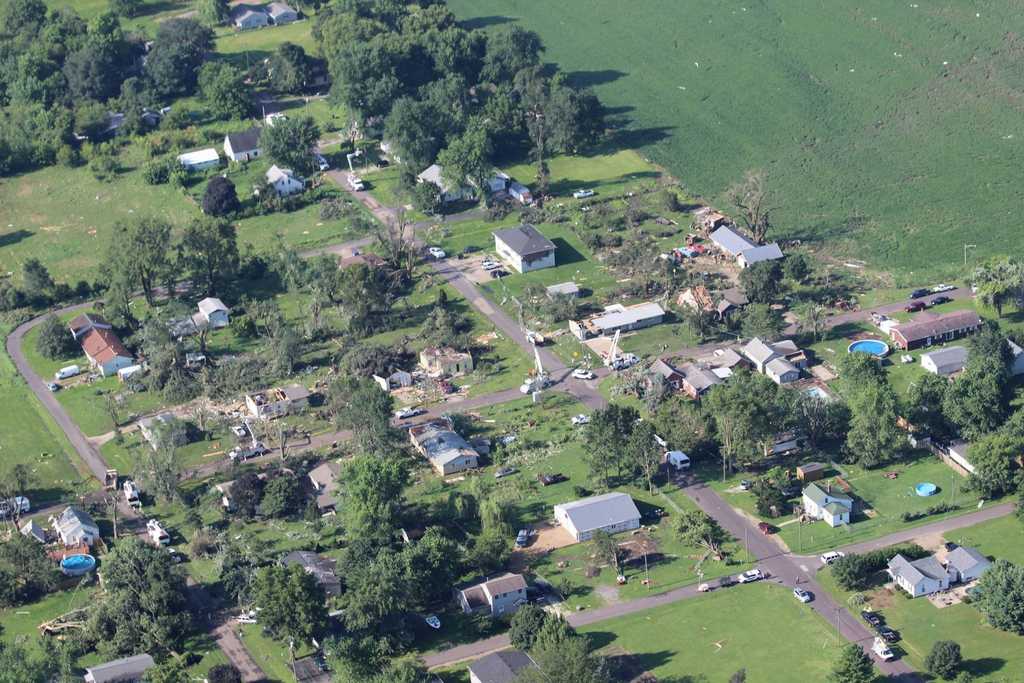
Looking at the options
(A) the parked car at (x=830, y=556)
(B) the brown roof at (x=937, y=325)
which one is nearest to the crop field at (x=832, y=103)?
(B) the brown roof at (x=937, y=325)

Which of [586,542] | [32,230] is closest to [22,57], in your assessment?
[32,230]

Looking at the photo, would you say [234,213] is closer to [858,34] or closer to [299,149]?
[299,149]

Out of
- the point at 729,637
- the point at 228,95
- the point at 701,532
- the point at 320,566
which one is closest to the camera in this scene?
the point at 729,637

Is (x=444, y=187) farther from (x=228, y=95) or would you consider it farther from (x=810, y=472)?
(x=810, y=472)

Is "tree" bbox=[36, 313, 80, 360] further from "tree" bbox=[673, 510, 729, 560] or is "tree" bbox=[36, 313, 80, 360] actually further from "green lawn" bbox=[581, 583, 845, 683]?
"green lawn" bbox=[581, 583, 845, 683]

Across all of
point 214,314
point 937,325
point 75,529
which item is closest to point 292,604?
point 75,529

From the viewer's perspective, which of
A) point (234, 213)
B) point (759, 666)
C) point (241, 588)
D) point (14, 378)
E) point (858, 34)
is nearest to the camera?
point (759, 666)

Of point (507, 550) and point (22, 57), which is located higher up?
point (22, 57)

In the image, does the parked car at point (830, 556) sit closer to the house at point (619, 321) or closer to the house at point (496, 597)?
the house at point (496, 597)
